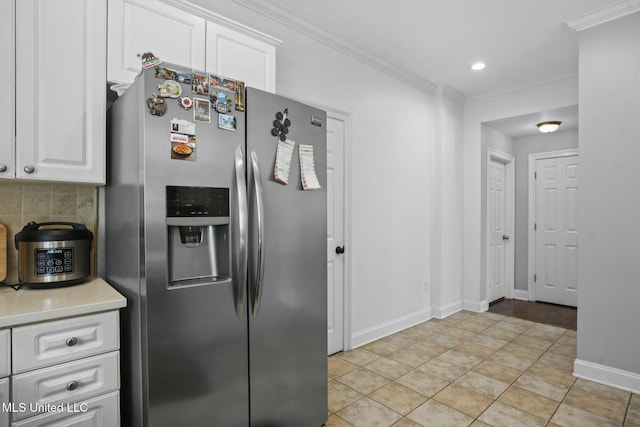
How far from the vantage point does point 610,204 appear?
2660mm

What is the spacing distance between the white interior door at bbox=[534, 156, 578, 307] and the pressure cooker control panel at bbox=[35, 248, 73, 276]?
5.49 metres

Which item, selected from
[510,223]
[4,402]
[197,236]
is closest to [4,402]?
[4,402]

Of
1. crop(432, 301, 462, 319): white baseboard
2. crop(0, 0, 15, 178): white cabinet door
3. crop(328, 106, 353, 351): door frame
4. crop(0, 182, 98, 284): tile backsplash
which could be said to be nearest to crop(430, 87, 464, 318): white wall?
crop(432, 301, 462, 319): white baseboard

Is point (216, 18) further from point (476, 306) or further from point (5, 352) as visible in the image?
point (476, 306)

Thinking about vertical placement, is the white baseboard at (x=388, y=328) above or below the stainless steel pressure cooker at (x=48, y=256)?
below

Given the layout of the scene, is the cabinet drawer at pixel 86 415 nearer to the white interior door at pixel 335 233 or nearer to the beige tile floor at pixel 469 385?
the beige tile floor at pixel 469 385

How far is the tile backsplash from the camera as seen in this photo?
5.86 feet

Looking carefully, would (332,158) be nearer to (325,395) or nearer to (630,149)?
(325,395)

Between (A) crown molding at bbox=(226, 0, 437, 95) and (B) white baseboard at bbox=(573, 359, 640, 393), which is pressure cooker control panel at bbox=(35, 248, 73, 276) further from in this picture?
(B) white baseboard at bbox=(573, 359, 640, 393)

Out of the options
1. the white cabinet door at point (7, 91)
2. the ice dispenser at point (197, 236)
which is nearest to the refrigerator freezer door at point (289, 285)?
the ice dispenser at point (197, 236)

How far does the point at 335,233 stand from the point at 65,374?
216 cm

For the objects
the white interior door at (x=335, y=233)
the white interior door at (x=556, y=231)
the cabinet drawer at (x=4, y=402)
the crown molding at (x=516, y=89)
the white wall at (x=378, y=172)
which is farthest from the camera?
the white interior door at (x=556, y=231)

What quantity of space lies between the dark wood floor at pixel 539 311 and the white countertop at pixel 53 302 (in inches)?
174

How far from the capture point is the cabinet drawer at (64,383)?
129 centimetres
